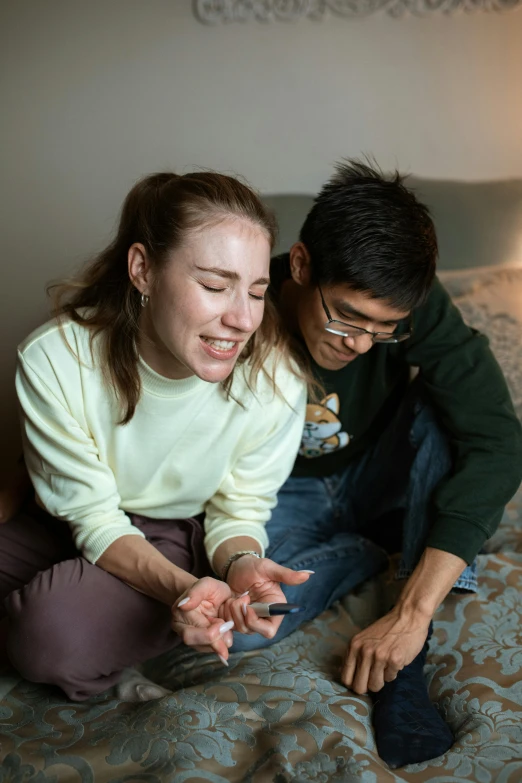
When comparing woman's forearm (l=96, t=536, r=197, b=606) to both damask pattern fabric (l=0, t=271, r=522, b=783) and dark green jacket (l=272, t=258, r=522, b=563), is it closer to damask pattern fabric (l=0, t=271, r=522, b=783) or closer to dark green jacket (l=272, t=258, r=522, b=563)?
damask pattern fabric (l=0, t=271, r=522, b=783)

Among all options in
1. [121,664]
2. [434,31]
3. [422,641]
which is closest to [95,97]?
[434,31]

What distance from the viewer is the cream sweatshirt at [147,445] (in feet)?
4.48

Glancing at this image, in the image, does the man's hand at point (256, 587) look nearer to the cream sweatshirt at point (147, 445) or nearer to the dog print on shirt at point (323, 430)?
the cream sweatshirt at point (147, 445)

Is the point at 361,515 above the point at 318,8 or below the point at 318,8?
below

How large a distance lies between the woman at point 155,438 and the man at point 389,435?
14 cm

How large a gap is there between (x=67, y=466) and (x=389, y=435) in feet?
2.27

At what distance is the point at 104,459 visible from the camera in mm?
1429

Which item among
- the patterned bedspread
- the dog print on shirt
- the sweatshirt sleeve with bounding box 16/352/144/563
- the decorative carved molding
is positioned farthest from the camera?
the decorative carved molding

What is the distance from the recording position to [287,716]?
1.21m

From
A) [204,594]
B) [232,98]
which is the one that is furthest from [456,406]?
[232,98]

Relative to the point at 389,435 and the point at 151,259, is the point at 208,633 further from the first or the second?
the point at 389,435

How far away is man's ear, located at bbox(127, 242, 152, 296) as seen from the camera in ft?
4.31

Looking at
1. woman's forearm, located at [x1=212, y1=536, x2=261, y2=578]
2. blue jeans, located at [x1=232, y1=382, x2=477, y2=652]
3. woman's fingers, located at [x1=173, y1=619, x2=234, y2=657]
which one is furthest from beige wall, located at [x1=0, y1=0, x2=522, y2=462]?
woman's fingers, located at [x1=173, y1=619, x2=234, y2=657]

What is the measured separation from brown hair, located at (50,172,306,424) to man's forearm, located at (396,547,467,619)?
41 cm
